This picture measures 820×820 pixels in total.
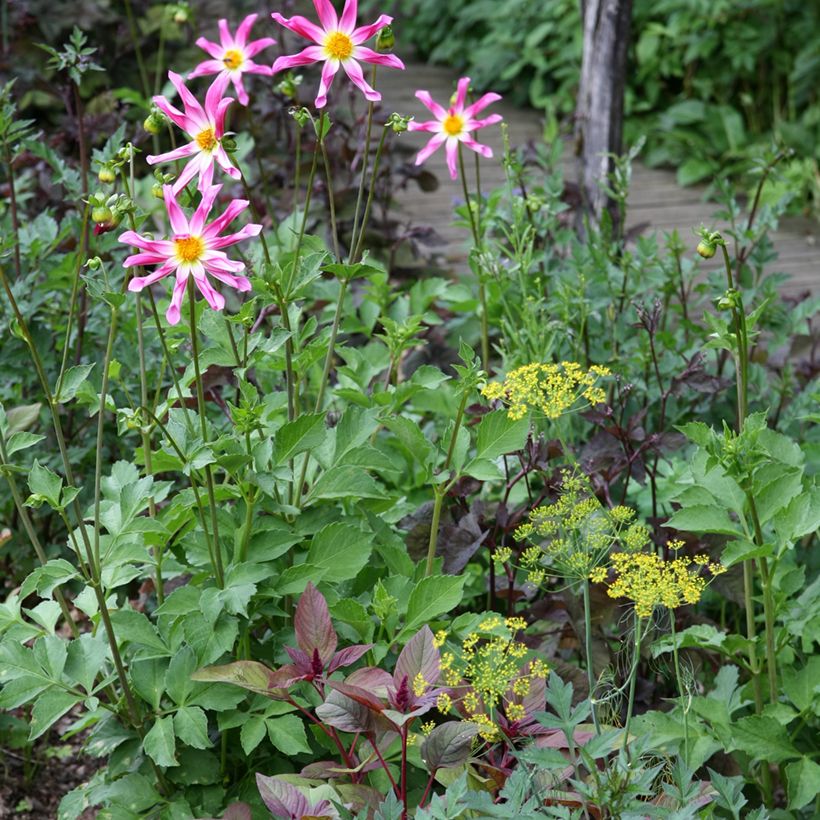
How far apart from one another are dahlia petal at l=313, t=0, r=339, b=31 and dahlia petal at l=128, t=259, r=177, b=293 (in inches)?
18.5

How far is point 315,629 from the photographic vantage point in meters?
1.50

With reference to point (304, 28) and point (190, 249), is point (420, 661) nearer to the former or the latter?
point (190, 249)

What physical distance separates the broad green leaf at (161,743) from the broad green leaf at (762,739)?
0.78m

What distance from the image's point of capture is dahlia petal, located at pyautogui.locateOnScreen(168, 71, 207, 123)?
1546mm

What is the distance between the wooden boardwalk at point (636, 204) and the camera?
4572 mm

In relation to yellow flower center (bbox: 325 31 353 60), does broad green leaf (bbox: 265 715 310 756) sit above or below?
below

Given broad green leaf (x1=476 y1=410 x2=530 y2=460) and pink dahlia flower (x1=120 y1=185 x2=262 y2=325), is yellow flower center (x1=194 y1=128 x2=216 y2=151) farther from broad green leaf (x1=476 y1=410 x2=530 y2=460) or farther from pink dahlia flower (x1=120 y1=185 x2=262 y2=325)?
broad green leaf (x1=476 y1=410 x2=530 y2=460)

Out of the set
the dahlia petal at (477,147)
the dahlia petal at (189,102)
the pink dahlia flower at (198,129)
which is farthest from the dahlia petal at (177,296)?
the dahlia petal at (477,147)

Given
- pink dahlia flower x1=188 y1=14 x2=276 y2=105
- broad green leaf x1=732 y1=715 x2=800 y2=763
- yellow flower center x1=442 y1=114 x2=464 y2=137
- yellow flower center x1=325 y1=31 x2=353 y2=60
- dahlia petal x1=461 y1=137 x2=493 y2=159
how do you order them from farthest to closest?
1. yellow flower center x1=442 y1=114 x2=464 y2=137
2. dahlia petal x1=461 y1=137 x2=493 y2=159
3. pink dahlia flower x1=188 y1=14 x2=276 y2=105
4. yellow flower center x1=325 y1=31 x2=353 y2=60
5. broad green leaf x1=732 y1=715 x2=800 y2=763

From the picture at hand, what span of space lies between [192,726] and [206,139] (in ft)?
2.66

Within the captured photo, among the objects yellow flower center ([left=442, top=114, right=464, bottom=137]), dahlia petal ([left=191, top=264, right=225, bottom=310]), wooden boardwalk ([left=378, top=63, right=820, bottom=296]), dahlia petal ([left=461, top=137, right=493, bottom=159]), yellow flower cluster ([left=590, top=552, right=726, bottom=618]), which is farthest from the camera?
wooden boardwalk ([left=378, top=63, right=820, bottom=296])

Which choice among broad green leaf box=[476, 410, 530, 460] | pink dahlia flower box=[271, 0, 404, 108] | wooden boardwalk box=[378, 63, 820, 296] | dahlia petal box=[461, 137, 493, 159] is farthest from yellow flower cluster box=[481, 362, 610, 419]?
wooden boardwalk box=[378, 63, 820, 296]

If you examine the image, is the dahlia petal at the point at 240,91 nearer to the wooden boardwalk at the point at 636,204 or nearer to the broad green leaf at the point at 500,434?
the broad green leaf at the point at 500,434

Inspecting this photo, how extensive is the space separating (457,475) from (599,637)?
1.34ft
